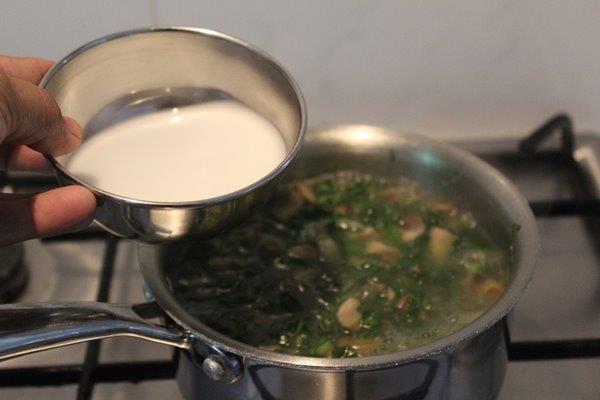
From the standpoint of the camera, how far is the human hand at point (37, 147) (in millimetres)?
583

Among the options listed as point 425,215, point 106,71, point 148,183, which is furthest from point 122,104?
point 425,215

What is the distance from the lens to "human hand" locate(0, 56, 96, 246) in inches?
22.9

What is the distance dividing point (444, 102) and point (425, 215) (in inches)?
8.0

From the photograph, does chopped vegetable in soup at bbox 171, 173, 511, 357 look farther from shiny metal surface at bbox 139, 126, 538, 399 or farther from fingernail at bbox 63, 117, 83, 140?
fingernail at bbox 63, 117, 83, 140

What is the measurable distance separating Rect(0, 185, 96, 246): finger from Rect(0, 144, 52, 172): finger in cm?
9

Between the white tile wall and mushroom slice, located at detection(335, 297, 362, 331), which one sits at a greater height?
the white tile wall

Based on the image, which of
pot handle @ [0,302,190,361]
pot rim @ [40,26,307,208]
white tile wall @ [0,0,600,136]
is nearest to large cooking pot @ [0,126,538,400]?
pot handle @ [0,302,190,361]

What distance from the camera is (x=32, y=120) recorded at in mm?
601

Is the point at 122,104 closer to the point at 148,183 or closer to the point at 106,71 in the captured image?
the point at 106,71

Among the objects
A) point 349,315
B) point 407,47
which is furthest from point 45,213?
point 407,47

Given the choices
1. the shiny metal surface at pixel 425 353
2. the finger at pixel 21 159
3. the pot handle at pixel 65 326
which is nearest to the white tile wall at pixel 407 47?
the shiny metal surface at pixel 425 353

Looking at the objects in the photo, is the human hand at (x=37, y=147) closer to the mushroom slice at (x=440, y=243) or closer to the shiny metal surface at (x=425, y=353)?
the shiny metal surface at (x=425, y=353)

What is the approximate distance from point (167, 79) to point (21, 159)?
165mm

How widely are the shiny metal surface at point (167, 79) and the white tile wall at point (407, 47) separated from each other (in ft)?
0.57
